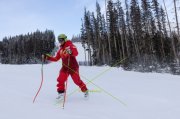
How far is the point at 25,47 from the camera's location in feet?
349

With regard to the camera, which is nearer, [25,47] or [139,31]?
[139,31]

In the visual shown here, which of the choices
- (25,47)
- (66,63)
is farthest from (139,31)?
(25,47)

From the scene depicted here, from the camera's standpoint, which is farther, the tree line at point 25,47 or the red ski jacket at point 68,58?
the tree line at point 25,47

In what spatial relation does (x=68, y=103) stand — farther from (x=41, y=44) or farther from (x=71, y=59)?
(x=41, y=44)

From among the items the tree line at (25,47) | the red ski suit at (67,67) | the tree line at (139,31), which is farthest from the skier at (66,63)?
the tree line at (25,47)

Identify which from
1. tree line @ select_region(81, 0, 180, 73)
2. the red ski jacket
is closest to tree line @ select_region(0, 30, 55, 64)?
tree line @ select_region(81, 0, 180, 73)

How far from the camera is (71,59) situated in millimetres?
6766

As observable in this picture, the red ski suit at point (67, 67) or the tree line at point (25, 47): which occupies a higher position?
the tree line at point (25, 47)

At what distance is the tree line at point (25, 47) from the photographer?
10206 cm

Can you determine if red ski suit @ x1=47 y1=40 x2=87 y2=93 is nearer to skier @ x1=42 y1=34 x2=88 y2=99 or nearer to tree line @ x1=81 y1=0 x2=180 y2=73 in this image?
skier @ x1=42 y1=34 x2=88 y2=99

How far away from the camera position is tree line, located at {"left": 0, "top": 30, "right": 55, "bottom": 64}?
335 ft

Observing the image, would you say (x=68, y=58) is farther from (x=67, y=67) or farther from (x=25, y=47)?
(x=25, y=47)

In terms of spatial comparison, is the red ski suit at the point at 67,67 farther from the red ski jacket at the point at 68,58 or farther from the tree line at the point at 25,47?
the tree line at the point at 25,47

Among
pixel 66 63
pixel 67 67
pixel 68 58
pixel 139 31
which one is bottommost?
pixel 67 67
